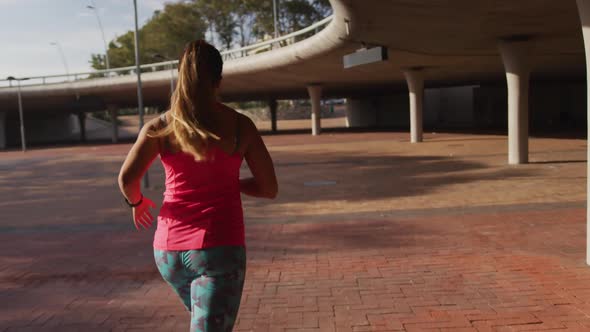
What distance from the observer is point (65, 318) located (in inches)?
188

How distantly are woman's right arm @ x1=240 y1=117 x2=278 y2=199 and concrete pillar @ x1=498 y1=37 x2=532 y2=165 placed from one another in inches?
585

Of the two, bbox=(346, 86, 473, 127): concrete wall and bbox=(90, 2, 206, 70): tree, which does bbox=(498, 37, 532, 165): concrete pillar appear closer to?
bbox=(346, 86, 473, 127): concrete wall

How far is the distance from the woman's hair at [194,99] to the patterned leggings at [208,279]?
42 centimetres

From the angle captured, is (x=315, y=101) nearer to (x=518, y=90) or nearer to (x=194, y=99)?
(x=518, y=90)

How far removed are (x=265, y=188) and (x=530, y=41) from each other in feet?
51.4

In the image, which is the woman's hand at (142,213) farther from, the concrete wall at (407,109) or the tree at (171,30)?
the tree at (171,30)

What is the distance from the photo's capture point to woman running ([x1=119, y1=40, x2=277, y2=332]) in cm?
226

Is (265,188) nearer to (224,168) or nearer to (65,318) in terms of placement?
(224,168)

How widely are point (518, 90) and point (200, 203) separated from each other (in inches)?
618

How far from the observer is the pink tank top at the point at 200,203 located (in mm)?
2277

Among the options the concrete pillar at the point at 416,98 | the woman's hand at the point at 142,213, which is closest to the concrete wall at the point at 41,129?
the concrete pillar at the point at 416,98

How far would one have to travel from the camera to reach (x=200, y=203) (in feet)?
7.53

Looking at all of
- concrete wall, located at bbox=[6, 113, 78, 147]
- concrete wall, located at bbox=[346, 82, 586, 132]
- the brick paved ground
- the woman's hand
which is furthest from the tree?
the woman's hand

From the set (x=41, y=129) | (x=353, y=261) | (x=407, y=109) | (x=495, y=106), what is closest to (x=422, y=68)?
(x=495, y=106)
